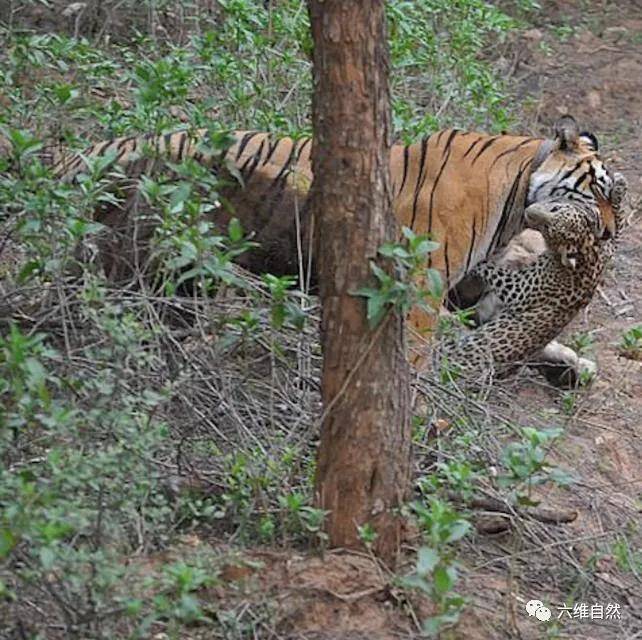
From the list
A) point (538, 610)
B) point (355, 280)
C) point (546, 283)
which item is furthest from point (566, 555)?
point (546, 283)

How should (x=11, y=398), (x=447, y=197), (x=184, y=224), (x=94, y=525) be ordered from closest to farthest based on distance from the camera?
(x=94, y=525)
(x=11, y=398)
(x=184, y=224)
(x=447, y=197)

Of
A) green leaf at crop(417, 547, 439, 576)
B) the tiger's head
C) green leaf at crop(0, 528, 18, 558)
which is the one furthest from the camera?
the tiger's head

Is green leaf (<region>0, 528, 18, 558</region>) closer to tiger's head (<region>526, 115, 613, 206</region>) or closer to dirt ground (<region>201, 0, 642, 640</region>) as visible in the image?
dirt ground (<region>201, 0, 642, 640</region>)

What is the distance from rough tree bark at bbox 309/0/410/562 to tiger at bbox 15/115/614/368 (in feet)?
5.97

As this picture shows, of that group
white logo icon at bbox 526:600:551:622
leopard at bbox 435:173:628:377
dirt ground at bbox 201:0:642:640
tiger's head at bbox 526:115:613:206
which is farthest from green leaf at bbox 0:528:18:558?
tiger's head at bbox 526:115:613:206

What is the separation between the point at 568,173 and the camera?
6.26m

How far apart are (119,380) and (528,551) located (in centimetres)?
131

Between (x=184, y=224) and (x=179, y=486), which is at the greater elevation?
(x=184, y=224)

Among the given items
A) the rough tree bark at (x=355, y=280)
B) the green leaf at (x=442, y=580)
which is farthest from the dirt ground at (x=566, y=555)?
the green leaf at (x=442, y=580)

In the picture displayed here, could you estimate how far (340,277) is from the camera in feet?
12.8

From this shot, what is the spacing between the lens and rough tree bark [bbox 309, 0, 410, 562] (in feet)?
12.6

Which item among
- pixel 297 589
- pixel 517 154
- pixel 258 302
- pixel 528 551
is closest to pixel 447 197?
pixel 517 154

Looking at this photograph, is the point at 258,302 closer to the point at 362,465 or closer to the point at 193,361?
the point at 193,361

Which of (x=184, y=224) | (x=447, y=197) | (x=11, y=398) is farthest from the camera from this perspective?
(x=447, y=197)
